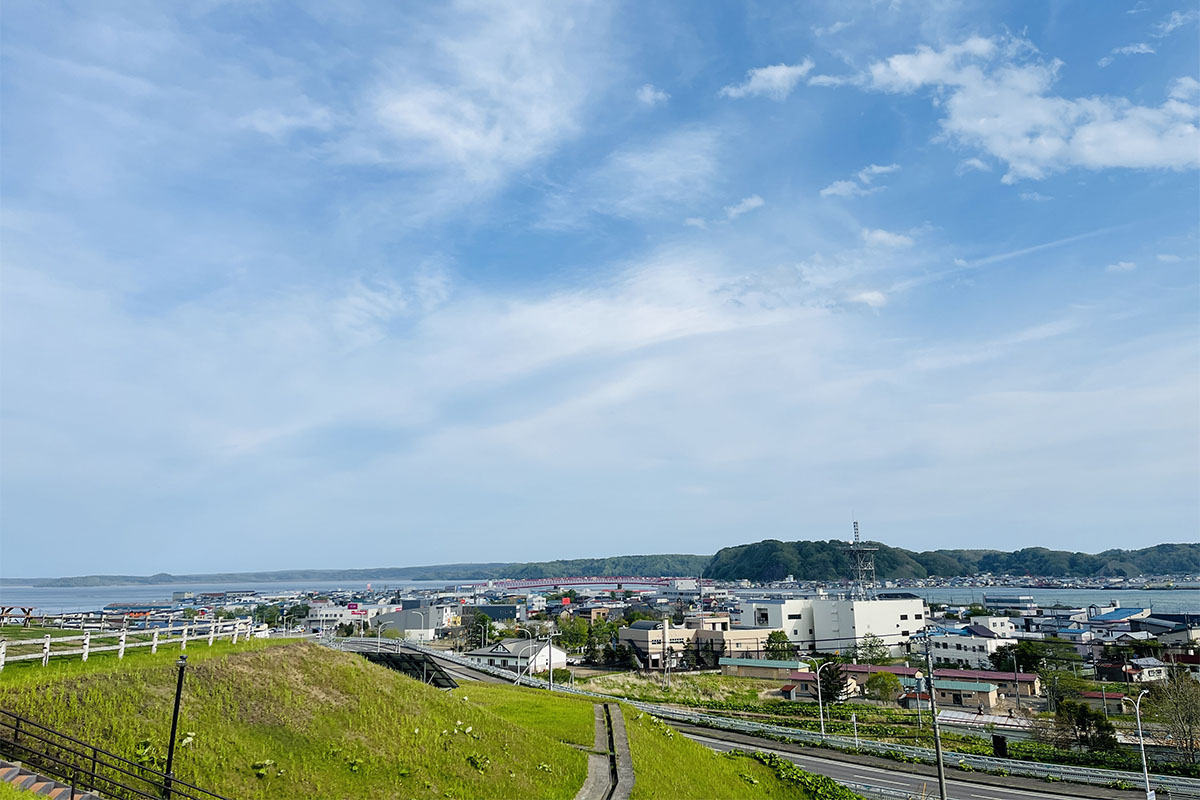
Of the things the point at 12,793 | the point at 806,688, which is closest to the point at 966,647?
the point at 806,688

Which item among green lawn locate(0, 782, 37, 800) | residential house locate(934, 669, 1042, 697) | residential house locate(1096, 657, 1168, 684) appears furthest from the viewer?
residential house locate(1096, 657, 1168, 684)

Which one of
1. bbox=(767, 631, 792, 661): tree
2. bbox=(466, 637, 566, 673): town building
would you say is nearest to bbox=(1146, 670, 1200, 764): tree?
bbox=(767, 631, 792, 661): tree

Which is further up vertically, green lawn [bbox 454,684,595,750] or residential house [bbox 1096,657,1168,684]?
green lawn [bbox 454,684,595,750]

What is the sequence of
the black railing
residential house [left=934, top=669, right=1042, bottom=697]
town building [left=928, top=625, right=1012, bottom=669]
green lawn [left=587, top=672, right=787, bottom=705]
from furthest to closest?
1. town building [left=928, top=625, right=1012, bottom=669]
2. residential house [left=934, top=669, right=1042, bottom=697]
3. green lawn [left=587, top=672, right=787, bottom=705]
4. the black railing

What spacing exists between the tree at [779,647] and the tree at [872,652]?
974 cm

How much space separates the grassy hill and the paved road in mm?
15323

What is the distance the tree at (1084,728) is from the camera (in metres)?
49.7

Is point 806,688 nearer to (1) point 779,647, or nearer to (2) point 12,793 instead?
(1) point 779,647

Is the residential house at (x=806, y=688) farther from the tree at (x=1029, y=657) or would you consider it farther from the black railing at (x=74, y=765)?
the black railing at (x=74, y=765)

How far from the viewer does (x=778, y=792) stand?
31938mm

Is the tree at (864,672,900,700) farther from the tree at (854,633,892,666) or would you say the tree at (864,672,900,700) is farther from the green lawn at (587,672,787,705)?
the tree at (854,633,892,666)

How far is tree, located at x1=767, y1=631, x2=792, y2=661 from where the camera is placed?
319 feet

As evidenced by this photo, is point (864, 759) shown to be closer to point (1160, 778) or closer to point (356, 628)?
point (1160, 778)

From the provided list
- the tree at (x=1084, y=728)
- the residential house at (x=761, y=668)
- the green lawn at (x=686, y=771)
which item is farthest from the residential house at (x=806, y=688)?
the green lawn at (x=686, y=771)
